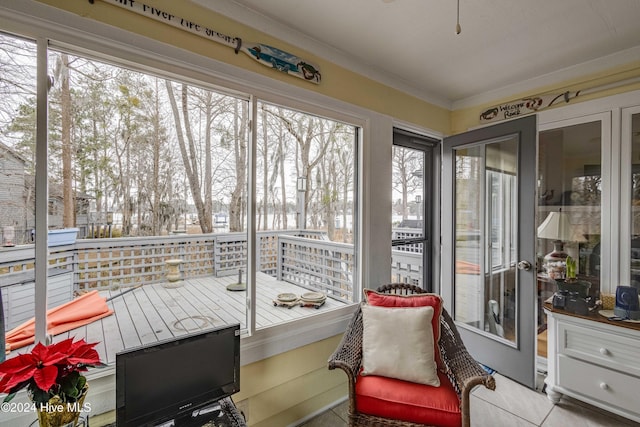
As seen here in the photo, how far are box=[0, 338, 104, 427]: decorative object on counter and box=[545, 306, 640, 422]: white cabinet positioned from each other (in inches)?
110

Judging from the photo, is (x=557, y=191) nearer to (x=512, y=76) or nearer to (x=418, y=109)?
(x=512, y=76)

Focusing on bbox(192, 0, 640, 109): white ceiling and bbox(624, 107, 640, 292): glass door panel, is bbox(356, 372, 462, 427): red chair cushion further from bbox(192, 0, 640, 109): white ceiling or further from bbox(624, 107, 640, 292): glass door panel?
bbox(192, 0, 640, 109): white ceiling

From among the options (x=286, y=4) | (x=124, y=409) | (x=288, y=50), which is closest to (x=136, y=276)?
(x=124, y=409)

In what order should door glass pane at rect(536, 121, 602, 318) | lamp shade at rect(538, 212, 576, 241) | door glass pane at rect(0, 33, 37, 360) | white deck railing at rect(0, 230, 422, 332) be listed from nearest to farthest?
door glass pane at rect(0, 33, 37, 360), white deck railing at rect(0, 230, 422, 332), door glass pane at rect(536, 121, 602, 318), lamp shade at rect(538, 212, 576, 241)

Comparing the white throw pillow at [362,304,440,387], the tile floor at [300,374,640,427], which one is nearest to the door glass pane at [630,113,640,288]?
the tile floor at [300,374,640,427]

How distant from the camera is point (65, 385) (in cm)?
101

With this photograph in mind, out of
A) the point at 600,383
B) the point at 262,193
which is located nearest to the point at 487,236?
the point at 600,383

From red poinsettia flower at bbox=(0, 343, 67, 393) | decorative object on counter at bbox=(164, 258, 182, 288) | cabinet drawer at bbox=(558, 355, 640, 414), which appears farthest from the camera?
decorative object on counter at bbox=(164, 258, 182, 288)

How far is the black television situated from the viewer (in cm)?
120

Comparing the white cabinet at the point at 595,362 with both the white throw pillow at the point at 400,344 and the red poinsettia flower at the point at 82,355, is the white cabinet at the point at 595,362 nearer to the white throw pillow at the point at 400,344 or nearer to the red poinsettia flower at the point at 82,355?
the white throw pillow at the point at 400,344

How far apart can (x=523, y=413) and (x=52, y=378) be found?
2.67 meters

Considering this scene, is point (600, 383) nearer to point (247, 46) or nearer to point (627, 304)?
point (627, 304)

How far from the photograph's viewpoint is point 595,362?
194cm

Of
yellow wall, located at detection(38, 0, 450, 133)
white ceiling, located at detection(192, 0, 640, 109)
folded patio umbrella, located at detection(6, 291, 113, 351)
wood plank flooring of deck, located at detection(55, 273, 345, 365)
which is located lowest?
wood plank flooring of deck, located at detection(55, 273, 345, 365)
